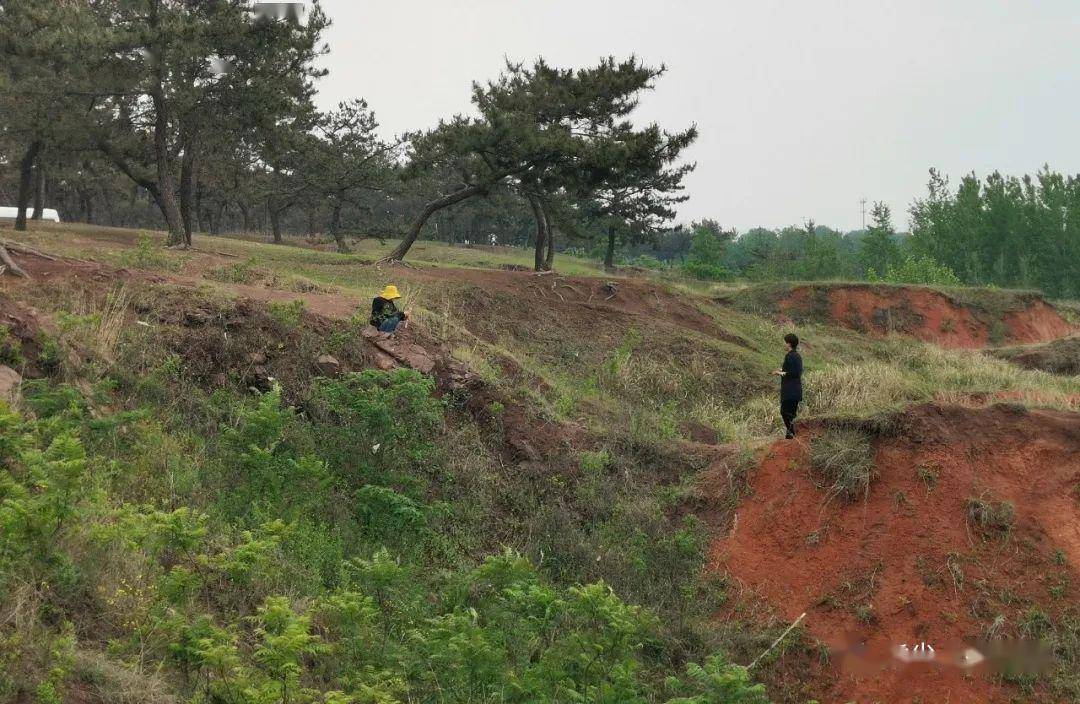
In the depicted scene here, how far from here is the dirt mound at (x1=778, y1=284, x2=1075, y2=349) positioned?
33.8 m

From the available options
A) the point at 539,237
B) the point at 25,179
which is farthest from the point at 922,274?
the point at 25,179

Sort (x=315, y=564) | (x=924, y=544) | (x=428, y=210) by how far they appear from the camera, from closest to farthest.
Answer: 1. (x=315, y=564)
2. (x=924, y=544)
3. (x=428, y=210)

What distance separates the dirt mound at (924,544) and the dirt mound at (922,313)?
21.7 m

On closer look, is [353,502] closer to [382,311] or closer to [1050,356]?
[382,311]

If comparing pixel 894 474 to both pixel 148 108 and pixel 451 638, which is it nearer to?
pixel 451 638

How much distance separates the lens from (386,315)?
13367mm

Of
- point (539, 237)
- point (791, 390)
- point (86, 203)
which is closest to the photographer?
point (791, 390)

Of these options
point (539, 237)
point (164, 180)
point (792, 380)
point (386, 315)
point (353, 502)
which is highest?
point (164, 180)

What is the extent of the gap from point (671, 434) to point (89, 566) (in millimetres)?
9745

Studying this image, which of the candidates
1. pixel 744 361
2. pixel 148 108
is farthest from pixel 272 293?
pixel 148 108

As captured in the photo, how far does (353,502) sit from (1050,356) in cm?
2232

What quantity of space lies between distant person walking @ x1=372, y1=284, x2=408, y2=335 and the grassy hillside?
29cm

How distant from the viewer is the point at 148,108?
27203mm

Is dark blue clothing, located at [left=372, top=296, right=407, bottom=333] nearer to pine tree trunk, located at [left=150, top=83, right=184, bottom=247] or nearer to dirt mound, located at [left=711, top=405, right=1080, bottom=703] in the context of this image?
dirt mound, located at [left=711, top=405, right=1080, bottom=703]
